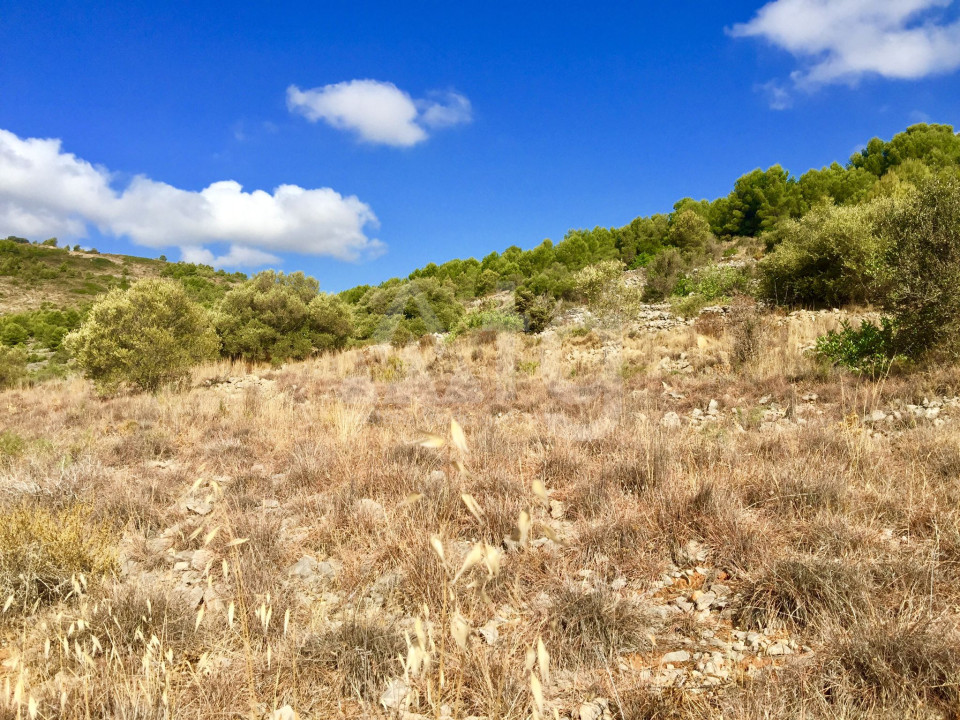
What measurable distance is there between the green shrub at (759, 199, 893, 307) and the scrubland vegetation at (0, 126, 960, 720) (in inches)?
155

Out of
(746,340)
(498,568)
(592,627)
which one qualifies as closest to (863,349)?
(746,340)

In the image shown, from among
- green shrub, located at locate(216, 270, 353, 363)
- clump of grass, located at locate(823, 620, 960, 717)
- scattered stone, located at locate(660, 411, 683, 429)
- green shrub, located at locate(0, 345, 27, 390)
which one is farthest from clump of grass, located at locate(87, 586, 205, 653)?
green shrub, located at locate(0, 345, 27, 390)

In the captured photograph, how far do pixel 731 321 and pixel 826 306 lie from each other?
5136mm

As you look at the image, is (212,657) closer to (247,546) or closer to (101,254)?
(247,546)

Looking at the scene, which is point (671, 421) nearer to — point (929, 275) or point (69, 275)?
point (929, 275)

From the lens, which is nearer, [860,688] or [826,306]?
[860,688]

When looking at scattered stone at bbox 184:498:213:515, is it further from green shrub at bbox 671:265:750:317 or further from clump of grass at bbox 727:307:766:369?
green shrub at bbox 671:265:750:317

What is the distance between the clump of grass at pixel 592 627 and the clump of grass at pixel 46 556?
7.84 ft

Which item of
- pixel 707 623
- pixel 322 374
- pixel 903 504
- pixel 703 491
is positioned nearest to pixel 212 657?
pixel 707 623

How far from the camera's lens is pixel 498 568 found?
1.12m

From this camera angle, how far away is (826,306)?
12.4 meters

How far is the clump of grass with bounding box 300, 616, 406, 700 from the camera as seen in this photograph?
6.06 ft

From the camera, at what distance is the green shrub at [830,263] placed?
1145 centimetres

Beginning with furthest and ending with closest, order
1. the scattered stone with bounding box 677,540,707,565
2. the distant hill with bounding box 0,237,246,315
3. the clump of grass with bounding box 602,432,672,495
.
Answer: the distant hill with bounding box 0,237,246,315 < the clump of grass with bounding box 602,432,672,495 < the scattered stone with bounding box 677,540,707,565
